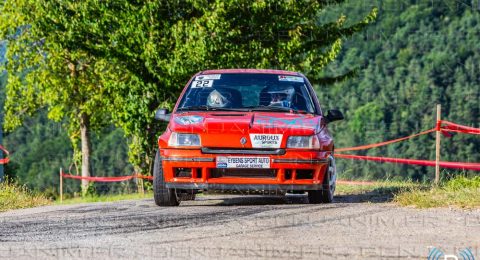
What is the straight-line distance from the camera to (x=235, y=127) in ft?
35.5

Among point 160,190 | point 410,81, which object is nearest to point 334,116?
point 160,190

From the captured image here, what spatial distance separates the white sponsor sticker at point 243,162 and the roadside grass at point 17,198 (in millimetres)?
3939

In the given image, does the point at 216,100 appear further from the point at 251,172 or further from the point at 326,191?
the point at 326,191

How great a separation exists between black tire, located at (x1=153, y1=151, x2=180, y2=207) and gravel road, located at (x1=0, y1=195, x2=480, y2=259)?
0.56ft

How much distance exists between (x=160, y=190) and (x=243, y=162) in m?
1.17

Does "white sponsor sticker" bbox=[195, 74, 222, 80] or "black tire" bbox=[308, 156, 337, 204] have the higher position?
"white sponsor sticker" bbox=[195, 74, 222, 80]

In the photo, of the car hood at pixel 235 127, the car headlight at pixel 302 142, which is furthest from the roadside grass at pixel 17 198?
the car headlight at pixel 302 142

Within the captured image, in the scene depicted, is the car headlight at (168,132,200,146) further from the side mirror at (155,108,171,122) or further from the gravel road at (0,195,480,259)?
the side mirror at (155,108,171,122)

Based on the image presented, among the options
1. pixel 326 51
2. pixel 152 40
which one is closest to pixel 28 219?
pixel 152 40

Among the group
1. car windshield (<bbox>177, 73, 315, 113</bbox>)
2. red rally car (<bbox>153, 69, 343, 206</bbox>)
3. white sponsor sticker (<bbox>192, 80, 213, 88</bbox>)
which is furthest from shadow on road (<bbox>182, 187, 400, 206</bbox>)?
white sponsor sticker (<bbox>192, 80, 213, 88</bbox>)

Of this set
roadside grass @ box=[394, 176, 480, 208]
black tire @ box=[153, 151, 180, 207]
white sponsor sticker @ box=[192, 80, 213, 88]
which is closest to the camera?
roadside grass @ box=[394, 176, 480, 208]

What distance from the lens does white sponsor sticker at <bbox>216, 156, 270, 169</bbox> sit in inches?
424

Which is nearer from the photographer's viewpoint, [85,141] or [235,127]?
[235,127]

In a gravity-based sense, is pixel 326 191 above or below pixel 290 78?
below
